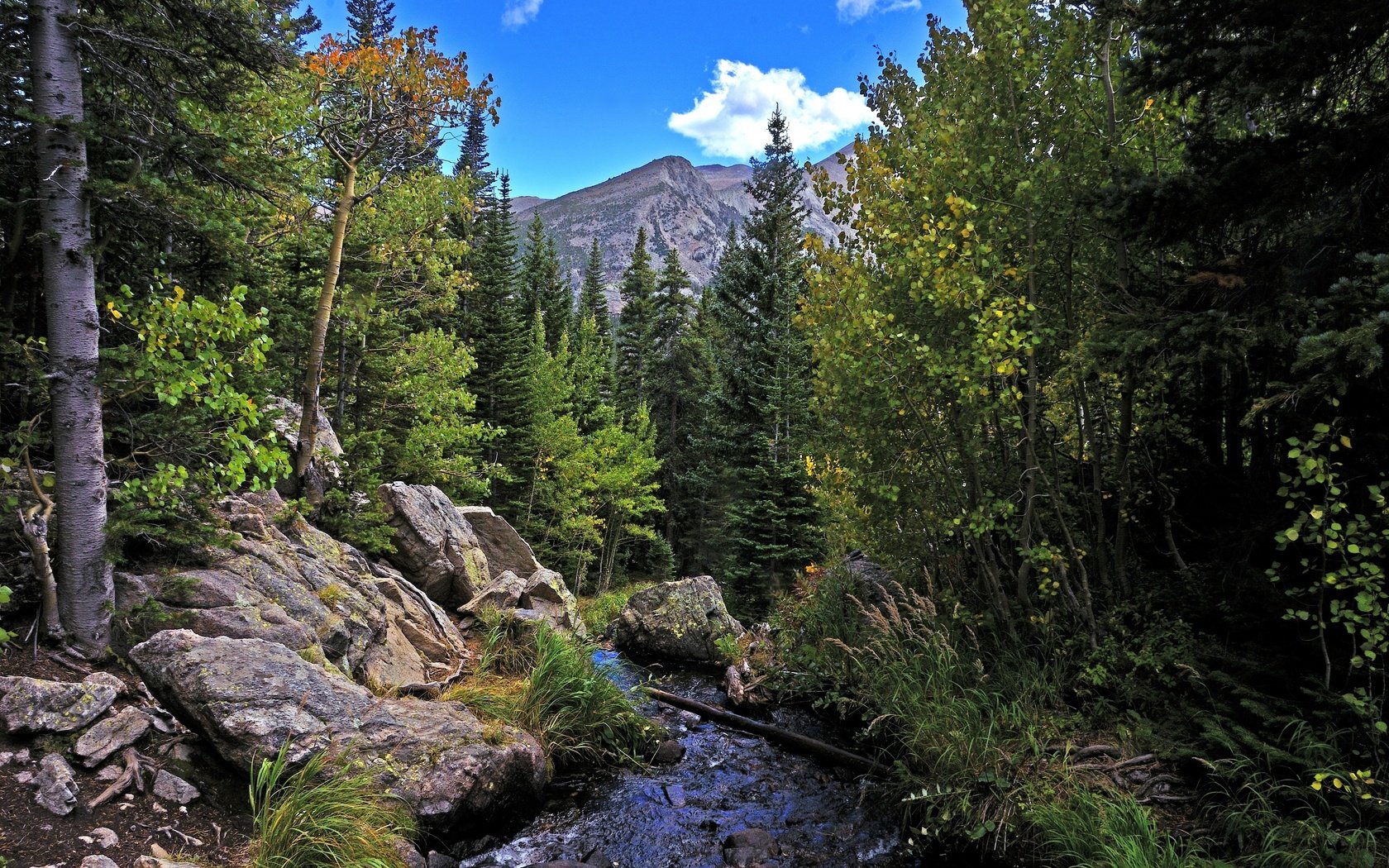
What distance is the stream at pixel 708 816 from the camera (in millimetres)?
5426

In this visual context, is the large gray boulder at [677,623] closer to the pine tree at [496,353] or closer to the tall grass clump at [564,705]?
the tall grass clump at [564,705]

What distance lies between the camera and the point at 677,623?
13453 mm

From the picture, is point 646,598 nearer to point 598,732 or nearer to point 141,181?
point 598,732

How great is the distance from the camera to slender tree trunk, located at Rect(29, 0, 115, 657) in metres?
4.52

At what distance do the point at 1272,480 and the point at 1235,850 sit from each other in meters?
3.03

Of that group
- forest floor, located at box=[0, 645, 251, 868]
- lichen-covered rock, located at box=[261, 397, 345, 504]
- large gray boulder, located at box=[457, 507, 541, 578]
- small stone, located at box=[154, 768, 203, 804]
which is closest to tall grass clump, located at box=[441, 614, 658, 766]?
forest floor, located at box=[0, 645, 251, 868]

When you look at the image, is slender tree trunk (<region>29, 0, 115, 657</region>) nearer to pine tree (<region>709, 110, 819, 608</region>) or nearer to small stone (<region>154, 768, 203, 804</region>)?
Answer: small stone (<region>154, 768, 203, 804</region>)

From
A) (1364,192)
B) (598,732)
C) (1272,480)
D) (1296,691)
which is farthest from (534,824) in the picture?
(1364,192)

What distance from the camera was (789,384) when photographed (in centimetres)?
1919

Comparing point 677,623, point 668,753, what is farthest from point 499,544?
point 668,753

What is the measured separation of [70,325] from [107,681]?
103 inches

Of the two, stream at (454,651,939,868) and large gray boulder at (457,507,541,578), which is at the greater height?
large gray boulder at (457,507,541,578)

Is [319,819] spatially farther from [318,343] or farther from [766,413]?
[766,413]

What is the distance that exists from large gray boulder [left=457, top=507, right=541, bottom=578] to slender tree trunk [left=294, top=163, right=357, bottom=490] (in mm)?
5428
